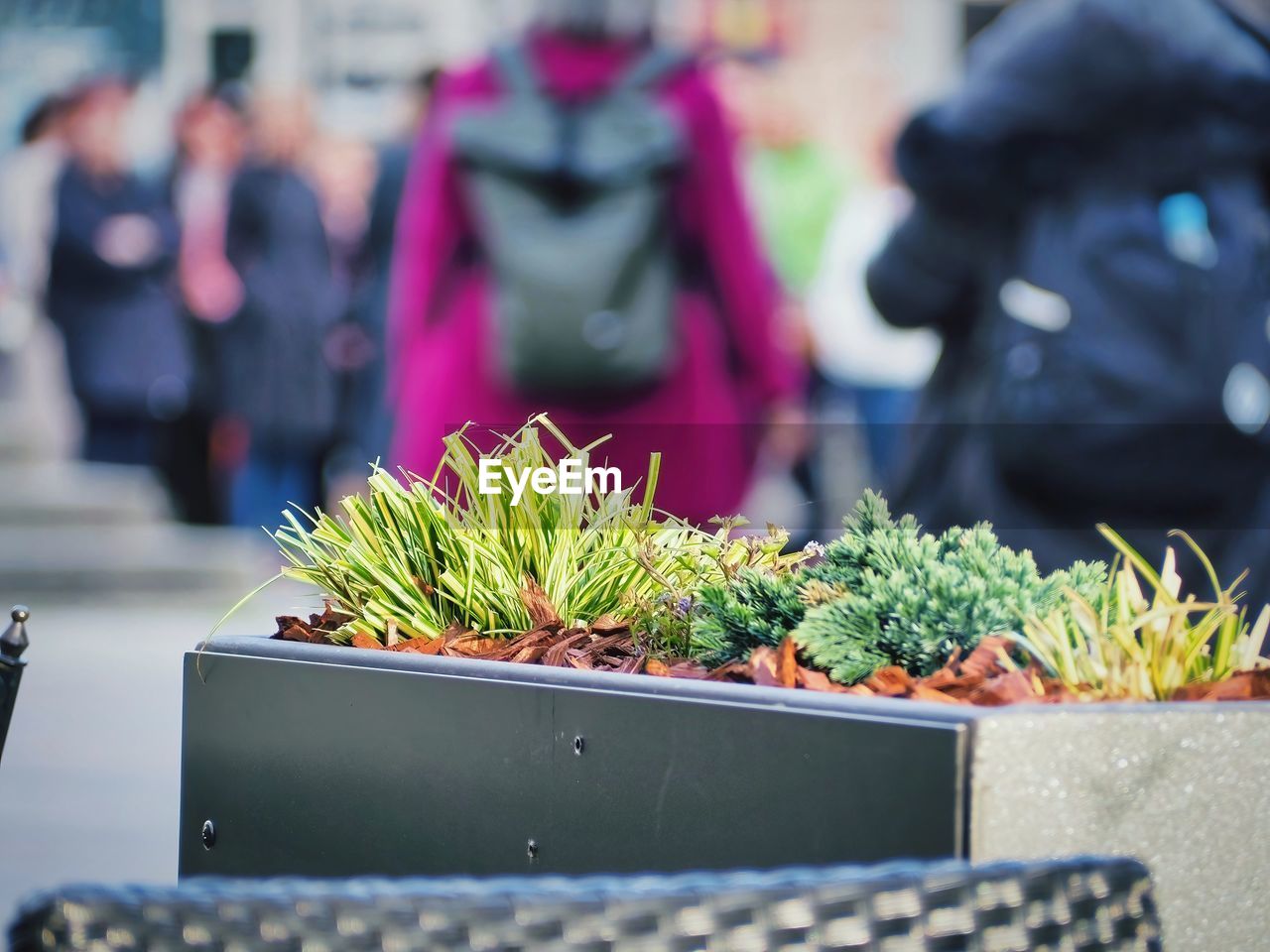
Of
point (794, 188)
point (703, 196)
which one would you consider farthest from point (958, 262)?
point (794, 188)

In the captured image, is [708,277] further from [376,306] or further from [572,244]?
[376,306]

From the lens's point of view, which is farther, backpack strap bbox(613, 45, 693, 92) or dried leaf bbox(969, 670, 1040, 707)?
backpack strap bbox(613, 45, 693, 92)

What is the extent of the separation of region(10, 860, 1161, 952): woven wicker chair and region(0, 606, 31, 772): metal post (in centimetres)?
118

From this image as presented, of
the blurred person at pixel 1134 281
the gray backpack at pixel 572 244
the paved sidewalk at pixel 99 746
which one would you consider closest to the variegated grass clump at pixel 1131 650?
the paved sidewalk at pixel 99 746

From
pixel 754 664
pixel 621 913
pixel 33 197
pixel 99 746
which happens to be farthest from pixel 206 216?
pixel 621 913

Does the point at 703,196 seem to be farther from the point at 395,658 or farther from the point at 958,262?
the point at 395,658

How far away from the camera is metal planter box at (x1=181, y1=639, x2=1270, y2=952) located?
176 cm

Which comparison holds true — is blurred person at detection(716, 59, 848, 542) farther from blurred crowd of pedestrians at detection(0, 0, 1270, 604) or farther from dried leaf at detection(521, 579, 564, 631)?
dried leaf at detection(521, 579, 564, 631)

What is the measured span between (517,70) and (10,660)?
4.90 meters

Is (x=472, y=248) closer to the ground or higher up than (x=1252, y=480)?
higher up

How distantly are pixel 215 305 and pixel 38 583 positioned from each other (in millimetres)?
1599

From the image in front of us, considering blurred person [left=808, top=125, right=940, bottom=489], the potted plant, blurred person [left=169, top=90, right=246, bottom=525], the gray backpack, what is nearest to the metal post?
the potted plant

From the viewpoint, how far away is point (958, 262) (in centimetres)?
532

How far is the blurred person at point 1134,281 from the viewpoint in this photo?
16.0ft
